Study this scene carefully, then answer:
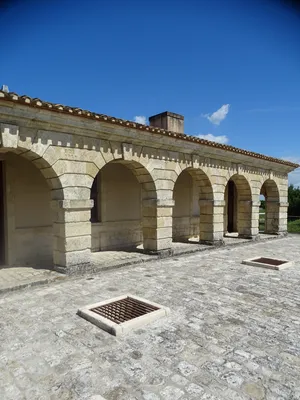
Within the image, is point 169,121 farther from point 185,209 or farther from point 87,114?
point 87,114

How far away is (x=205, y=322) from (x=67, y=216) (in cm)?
410

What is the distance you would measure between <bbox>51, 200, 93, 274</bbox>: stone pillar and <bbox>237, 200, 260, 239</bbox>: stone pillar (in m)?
8.39

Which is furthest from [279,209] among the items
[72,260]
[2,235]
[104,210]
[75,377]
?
[75,377]

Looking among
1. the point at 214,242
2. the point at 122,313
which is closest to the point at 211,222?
the point at 214,242

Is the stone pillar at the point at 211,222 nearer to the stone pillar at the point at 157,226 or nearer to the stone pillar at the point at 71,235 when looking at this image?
the stone pillar at the point at 157,226

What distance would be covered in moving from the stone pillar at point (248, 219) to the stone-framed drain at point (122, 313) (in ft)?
30.5

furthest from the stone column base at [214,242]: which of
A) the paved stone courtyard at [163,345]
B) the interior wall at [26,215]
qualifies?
the interior wall at [26,215]

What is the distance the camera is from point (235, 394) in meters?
2.70

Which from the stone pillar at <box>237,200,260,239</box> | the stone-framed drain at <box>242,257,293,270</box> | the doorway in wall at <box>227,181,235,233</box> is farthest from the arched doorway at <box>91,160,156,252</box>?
the doorway in wall at <box>227,181,235,233</box>

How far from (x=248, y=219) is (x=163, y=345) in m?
10.6

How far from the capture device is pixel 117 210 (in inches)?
408

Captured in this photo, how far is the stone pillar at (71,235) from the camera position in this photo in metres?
6.87

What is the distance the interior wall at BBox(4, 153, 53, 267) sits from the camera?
7781 millimetres

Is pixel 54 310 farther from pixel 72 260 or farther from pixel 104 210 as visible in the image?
pixel 104 210
